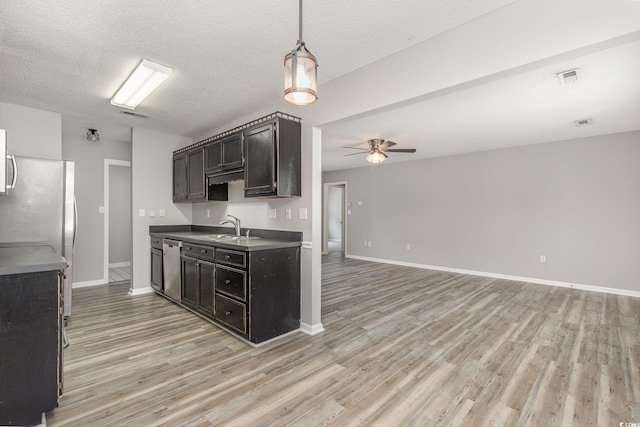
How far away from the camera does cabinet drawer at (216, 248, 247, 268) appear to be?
2668mm

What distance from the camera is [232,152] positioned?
11.3 ft

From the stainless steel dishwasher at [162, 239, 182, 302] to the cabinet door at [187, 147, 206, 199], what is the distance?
74 cm

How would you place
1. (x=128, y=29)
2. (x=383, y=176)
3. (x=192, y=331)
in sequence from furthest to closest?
(x=383, y=176) → (x=192, y=331) → (x=128, y=29)

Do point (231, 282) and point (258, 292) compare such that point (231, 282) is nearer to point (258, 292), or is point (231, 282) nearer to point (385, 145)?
point (258, 292)

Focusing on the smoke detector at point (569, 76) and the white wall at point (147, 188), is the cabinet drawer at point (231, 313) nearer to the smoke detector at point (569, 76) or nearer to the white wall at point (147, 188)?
the white wall at point (147, 188)

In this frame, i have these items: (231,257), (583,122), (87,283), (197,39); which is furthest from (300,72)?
(87,283)

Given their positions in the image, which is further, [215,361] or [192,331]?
[192,331]

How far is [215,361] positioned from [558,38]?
10.2 ft

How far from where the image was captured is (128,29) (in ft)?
6.66

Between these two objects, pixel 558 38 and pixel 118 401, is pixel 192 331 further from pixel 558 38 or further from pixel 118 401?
pixel 558 38

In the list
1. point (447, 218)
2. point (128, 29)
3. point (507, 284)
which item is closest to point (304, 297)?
point (128, 29)

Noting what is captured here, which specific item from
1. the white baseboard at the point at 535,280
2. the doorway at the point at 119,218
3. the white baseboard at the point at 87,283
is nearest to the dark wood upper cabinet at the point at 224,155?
the white baseboard at the point at 87,283

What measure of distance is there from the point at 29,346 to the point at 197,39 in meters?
2.16

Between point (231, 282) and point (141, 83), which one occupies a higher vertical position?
point (141, 83)
